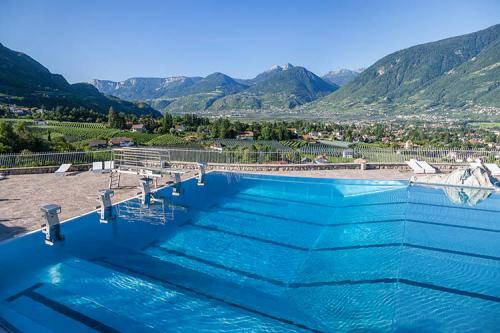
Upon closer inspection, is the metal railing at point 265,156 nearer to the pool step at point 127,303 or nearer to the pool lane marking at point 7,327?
the pool step at point 127,303

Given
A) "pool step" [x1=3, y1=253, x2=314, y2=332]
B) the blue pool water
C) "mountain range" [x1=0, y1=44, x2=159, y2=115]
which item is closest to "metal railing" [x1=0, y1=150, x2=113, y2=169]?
the blue pool water

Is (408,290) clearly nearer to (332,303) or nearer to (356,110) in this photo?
(332,303)

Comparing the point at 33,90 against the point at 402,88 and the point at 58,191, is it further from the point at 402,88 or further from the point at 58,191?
the point at 402,88

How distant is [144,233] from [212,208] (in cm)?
263

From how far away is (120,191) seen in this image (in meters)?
10.6

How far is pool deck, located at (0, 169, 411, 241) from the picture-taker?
24.8 ft

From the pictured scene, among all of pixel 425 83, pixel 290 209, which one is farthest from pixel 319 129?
pixel 425 83

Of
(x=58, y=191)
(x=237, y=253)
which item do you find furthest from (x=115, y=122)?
(x=237, y=253)

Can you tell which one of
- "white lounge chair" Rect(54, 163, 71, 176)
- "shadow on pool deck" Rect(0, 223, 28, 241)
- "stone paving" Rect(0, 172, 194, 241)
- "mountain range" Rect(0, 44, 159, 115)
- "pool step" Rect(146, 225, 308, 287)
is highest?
"mountain range" Rect(0, 44, 159, 115)

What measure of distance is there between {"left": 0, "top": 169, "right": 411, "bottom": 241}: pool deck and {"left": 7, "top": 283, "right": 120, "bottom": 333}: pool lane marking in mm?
1899

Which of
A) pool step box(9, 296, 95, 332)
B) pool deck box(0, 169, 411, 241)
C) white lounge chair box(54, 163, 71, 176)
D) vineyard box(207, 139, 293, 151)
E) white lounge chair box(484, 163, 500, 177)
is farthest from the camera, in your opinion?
vineyard box(207, 139, 293, 151)

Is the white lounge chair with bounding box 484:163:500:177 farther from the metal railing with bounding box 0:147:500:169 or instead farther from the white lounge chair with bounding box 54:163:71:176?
the white lounge chair with bounding box 54:163:71:176

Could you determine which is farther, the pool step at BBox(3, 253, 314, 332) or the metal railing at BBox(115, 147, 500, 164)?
the metal railing at BBox(115, 147, 500, 164)

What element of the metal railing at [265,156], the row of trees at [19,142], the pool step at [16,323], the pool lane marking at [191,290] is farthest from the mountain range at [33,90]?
the pool step at [16,323]
